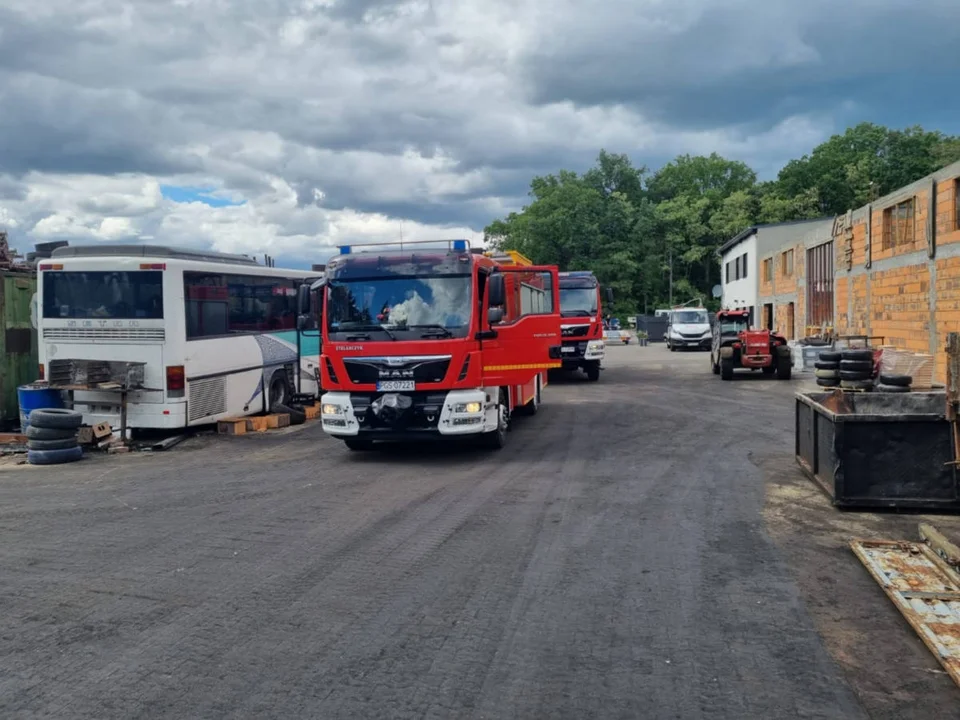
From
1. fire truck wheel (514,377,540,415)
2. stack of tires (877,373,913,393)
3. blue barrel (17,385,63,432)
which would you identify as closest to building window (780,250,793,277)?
fire truck wheel (514,377,540,415)

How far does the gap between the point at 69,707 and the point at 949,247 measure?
710 inches

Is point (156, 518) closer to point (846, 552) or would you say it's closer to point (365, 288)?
point (365, 288)

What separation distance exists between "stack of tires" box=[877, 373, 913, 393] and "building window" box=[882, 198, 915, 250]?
1237 cm

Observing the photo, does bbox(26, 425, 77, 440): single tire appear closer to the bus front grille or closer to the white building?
the bus front grille

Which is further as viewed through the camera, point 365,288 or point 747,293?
point 747,293

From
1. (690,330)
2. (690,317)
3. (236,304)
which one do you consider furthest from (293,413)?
(690,317)

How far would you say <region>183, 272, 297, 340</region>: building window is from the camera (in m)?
13.7

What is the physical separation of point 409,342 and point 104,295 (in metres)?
5.49

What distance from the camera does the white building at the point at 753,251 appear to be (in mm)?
46250

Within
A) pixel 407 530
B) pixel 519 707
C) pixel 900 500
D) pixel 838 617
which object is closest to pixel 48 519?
pixel 407 530

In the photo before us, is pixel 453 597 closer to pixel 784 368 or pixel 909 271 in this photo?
pixel 909 271

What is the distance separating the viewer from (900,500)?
26.6 ft

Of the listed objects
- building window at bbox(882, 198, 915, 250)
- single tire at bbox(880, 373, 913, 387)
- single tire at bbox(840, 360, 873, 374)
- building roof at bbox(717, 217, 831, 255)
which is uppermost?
building roof at bbox(717, 217, 831, 255)

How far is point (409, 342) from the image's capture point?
445 inches
